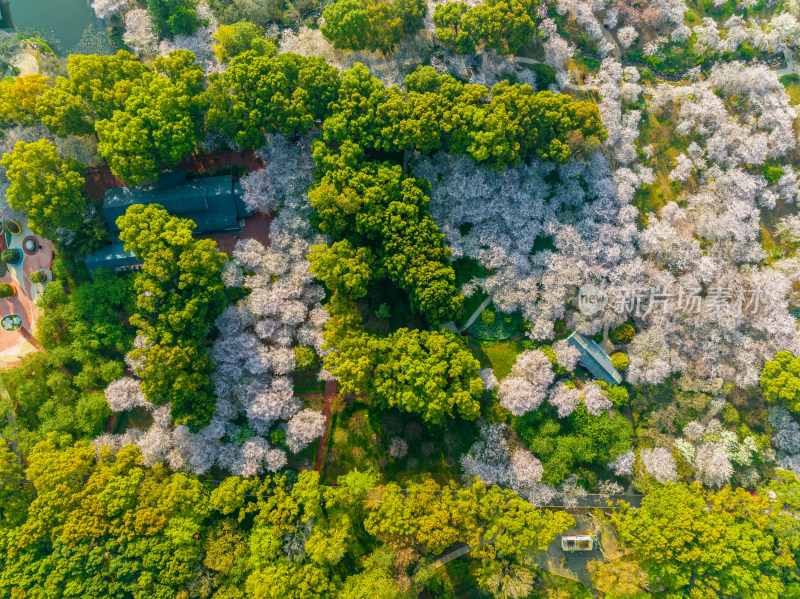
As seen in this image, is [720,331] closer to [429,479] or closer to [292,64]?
[429,479]

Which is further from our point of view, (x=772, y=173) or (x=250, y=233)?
(x=772, y=173)

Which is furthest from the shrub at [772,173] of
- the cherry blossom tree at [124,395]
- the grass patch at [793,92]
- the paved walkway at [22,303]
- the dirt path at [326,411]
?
the paved walkway at [22,303]

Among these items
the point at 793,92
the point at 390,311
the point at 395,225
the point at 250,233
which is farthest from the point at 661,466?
the point at 250,233

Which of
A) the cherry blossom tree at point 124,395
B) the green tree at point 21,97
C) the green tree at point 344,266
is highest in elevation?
the green tree at point 21,97

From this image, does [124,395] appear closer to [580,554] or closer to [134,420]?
[134,420]

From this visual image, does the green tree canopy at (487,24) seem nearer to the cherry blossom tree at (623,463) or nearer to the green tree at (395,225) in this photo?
the green tree at (395,225)

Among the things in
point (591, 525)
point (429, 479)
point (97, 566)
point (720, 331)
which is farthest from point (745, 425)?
point (97, 566)
